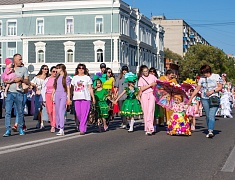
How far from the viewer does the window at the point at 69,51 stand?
6681 centimetres

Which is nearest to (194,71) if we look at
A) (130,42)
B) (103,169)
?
(130,42)

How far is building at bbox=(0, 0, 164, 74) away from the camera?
65.6 meters

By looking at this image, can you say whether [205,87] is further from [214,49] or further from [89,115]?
[214,49]

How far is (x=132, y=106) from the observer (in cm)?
1507

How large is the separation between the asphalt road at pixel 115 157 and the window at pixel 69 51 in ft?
174

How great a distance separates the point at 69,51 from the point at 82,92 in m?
53.9

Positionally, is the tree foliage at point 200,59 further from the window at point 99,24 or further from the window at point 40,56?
the window at point 40,56

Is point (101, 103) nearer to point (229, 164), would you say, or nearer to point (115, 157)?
point (115, 157)

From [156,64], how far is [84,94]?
7523cm

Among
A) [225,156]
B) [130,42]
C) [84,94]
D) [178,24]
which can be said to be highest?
[178,24]

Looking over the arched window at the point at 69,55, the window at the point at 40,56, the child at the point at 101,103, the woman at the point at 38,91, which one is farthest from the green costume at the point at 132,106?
the window at the point at 40,56

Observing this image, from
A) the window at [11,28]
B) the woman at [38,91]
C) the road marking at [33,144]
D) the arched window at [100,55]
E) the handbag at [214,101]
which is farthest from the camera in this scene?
the window at [11,28]

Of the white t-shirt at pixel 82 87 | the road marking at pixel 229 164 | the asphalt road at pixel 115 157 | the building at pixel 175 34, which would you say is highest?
the building at pixel 175 34

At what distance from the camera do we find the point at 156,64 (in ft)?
291
